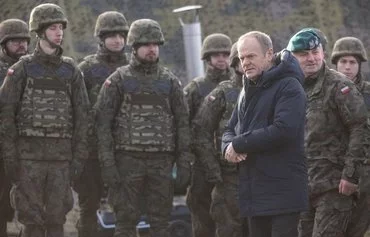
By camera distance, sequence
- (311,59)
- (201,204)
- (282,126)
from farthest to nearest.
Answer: (201,204), (311,59), (282,126)

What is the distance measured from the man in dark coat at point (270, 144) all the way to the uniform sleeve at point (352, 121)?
1.58m

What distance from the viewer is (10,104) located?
11.1 metres

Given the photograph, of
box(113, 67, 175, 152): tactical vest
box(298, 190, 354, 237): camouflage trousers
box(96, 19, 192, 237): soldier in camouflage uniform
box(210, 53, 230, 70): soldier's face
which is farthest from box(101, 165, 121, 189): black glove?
box(210, 53, 230, 70): soldier's face

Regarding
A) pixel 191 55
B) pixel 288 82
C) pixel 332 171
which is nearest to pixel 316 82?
pixel 332 171

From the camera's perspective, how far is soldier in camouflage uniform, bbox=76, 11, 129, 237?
12.8 meters

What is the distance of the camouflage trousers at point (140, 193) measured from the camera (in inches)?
453

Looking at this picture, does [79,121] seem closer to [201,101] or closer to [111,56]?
[111,56]

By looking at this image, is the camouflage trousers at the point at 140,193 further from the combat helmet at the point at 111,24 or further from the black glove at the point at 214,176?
the combat helmet at the point at 111,24

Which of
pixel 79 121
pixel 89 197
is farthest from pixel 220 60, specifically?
pixel 79 121

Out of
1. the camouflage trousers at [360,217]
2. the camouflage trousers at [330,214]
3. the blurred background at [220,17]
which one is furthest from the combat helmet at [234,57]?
the blurred background at [220,17]

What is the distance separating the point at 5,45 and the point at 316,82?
4.21 m

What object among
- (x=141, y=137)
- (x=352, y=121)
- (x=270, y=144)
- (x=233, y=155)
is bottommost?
(x=141, y=137)

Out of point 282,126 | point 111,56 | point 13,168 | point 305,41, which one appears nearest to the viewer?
point 282,126

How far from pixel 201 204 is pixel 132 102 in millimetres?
2049
